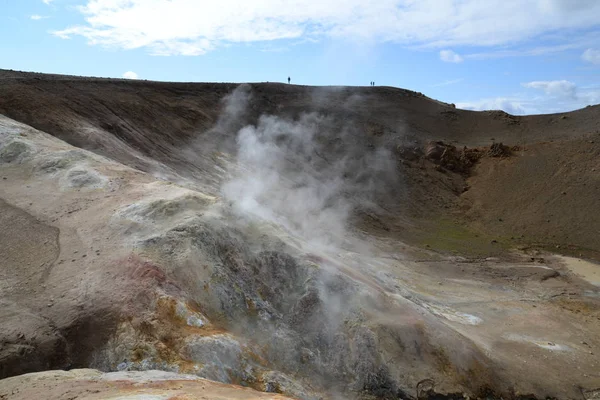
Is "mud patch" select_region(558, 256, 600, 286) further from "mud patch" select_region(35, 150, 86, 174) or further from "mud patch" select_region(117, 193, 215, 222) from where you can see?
"mud patch" select_region(35, 150, 86, 174)

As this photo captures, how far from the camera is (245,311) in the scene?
29.8ft

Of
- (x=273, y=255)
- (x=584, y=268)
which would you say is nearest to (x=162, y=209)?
(x=273, y=255)

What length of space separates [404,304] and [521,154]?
841 inches

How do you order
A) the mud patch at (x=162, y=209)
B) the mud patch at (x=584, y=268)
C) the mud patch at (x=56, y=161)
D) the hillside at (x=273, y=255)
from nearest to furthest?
the hillside at (x=273, y=255), the mud patch at (x=162, y=209), the mud patch at (x=56, y=161), the mud patch at (x=584, y=268)

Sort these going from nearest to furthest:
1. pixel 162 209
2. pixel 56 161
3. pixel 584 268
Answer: pixel 162 209, pixel 56 161, pixel 584 268

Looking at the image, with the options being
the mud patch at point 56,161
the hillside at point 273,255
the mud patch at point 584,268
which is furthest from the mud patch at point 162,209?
the mud patch at point 584,268

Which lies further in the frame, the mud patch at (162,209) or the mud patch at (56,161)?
the mud patch at (56,161)

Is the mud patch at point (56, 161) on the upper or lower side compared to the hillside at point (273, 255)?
upper

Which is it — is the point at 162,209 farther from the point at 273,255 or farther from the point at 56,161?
the point at 56,161

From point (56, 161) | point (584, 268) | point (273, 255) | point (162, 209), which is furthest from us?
point (584, 268)

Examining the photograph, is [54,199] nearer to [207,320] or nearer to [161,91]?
[207,320]

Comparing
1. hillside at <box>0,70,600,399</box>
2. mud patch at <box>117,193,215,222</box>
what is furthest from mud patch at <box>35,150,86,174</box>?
mud patch at <box>117,193,215,222</box>

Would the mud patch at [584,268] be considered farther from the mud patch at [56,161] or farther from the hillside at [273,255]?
the mud patch at [56,161]

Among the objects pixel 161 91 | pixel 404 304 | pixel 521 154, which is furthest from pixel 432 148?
pixel 404 304
